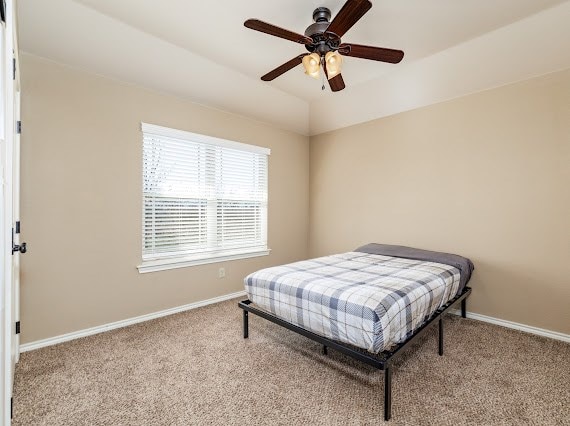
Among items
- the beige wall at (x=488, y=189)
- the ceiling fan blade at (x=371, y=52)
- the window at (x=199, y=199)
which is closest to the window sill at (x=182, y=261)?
the window at (x=199, y=199)

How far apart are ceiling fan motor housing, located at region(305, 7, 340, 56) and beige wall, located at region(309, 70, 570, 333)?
183 centimetres

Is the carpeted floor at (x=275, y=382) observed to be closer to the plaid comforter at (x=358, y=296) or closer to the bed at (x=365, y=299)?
the bed at (x=365, y=299)

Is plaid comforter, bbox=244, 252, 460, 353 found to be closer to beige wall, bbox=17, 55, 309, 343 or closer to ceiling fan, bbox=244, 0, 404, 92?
beige wall, bbox=17, 55, 309, 343

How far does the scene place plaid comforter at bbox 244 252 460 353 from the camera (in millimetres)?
1640

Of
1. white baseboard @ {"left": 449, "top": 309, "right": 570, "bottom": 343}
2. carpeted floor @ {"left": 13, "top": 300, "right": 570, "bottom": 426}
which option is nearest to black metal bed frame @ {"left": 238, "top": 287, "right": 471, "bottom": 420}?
carpeted floor @ {"left": 13, "top": 300, "right": 570, "bottom": 426}

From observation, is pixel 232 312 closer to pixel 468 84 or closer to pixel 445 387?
pixel 445 387

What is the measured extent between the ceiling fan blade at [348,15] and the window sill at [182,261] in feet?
8.65

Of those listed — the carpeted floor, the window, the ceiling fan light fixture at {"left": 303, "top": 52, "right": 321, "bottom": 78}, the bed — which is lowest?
the carpeted floor

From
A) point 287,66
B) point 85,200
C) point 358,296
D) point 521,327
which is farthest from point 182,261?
point 521,327

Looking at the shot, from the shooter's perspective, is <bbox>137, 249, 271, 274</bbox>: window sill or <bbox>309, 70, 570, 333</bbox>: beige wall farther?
<bbox>137, 249, 271, 274</bbox>: window sill

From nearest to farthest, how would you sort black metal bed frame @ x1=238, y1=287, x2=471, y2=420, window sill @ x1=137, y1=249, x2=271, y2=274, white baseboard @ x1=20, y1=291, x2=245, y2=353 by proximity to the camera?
black metal bed frame @ x1=238, y1=287, x2=471, y2=420
white baseboard @ x1=20, y1=291, x2=245, y2=353
window sill @ x1=137, y1=249, x2=271, y2=274

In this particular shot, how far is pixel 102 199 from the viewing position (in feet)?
8.79

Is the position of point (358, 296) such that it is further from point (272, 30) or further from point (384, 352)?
point (272, 30)

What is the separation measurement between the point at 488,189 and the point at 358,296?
2.15 metres
